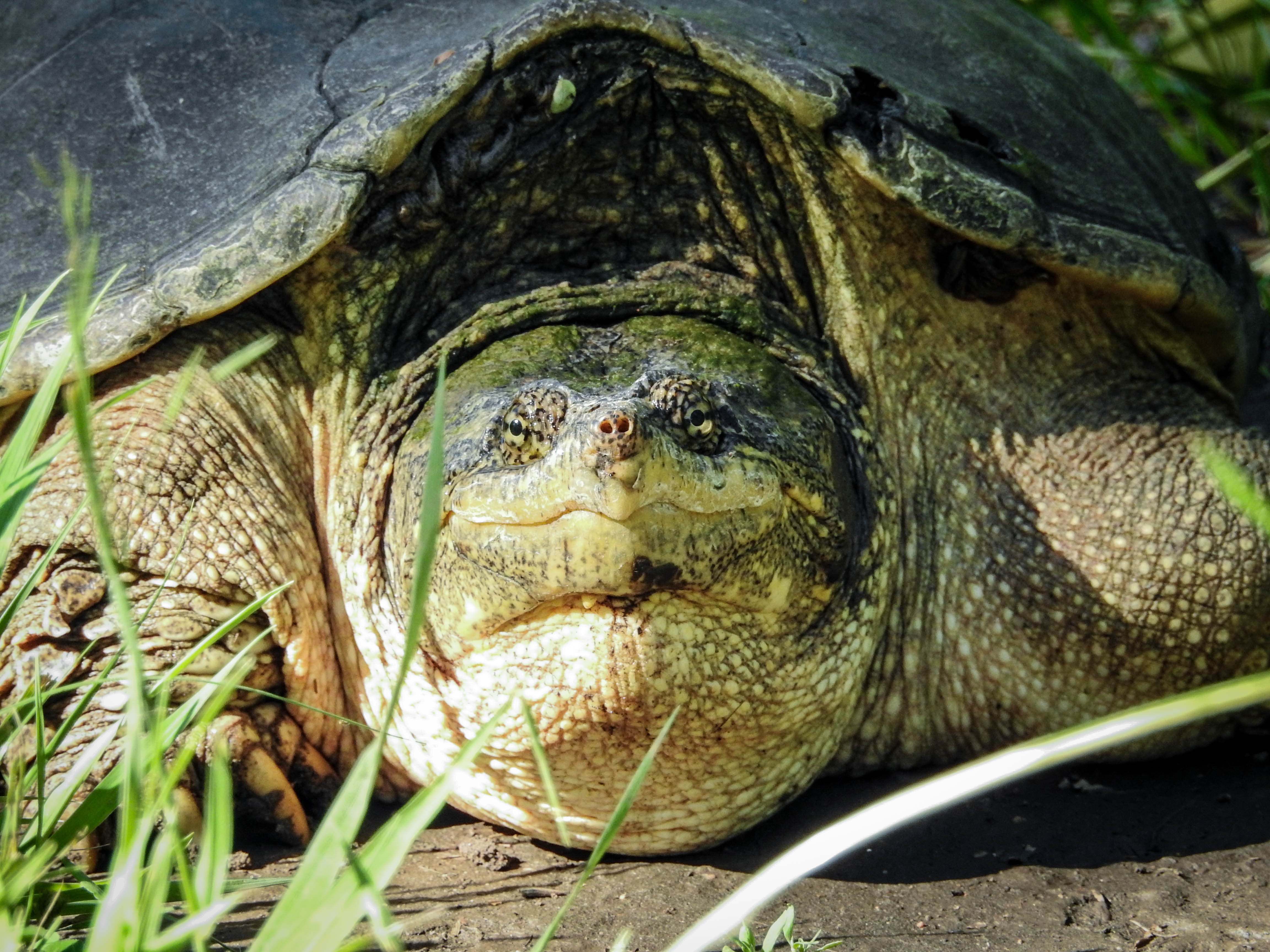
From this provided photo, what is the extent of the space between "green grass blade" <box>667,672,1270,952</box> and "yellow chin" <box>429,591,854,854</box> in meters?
0.92

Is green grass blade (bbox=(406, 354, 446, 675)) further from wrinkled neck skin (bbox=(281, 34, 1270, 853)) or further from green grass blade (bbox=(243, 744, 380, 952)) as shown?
wrinkled neck skin (bbox=(281, 34, 1270, 853))

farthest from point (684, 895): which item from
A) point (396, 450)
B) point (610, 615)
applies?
point (396, 450)

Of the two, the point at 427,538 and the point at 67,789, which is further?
the point at 67,789

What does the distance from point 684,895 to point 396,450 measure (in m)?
1.03

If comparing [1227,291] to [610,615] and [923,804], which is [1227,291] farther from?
[923,804]

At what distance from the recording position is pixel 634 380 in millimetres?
2383

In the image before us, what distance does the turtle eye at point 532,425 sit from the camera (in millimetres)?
2125

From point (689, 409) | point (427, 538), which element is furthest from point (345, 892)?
point (689, 409)

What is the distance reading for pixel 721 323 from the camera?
276 cm

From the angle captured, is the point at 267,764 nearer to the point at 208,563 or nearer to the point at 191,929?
the point at 208,563

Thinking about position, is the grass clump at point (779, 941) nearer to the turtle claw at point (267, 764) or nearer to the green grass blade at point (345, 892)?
the green grass blade at point (345, 892)

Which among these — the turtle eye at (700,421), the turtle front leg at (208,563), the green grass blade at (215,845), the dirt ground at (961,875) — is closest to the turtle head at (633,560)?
the turtle eye at (700,421)

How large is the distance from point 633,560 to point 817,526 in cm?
48

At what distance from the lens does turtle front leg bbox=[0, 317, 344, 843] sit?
2428mm
